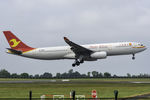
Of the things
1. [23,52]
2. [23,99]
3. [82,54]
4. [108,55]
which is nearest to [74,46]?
[82,54]

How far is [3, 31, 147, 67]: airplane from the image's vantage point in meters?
66.5

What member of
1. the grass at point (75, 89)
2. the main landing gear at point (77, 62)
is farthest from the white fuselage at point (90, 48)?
the grass at point (75, 89)

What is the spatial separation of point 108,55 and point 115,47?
3.01 m

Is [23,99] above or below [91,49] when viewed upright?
below

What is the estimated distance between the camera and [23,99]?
91.7 feet

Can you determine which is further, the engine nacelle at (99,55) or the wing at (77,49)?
the wing at (77,49)

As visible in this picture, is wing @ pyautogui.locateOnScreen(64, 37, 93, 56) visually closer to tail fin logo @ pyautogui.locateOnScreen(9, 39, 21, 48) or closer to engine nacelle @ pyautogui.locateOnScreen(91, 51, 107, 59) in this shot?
engine nacelle @ pyautogui.locateOnScreen(91, 51, 107, 59)

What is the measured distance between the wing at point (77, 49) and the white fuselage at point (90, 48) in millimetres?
1127

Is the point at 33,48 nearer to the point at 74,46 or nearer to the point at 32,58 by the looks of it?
the point at 32,58

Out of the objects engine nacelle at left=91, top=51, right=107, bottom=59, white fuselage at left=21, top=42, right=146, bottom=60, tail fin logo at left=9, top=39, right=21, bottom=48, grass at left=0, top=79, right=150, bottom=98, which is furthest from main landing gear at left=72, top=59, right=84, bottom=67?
grass at left=0, top=79, right=150, bottom=98

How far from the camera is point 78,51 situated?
228ft

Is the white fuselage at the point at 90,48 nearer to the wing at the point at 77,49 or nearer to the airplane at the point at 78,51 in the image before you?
the airplane at the point at 78,51

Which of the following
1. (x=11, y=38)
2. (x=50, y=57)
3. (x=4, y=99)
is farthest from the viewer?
(x=11, y=38)

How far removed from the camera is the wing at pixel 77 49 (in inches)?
2666
